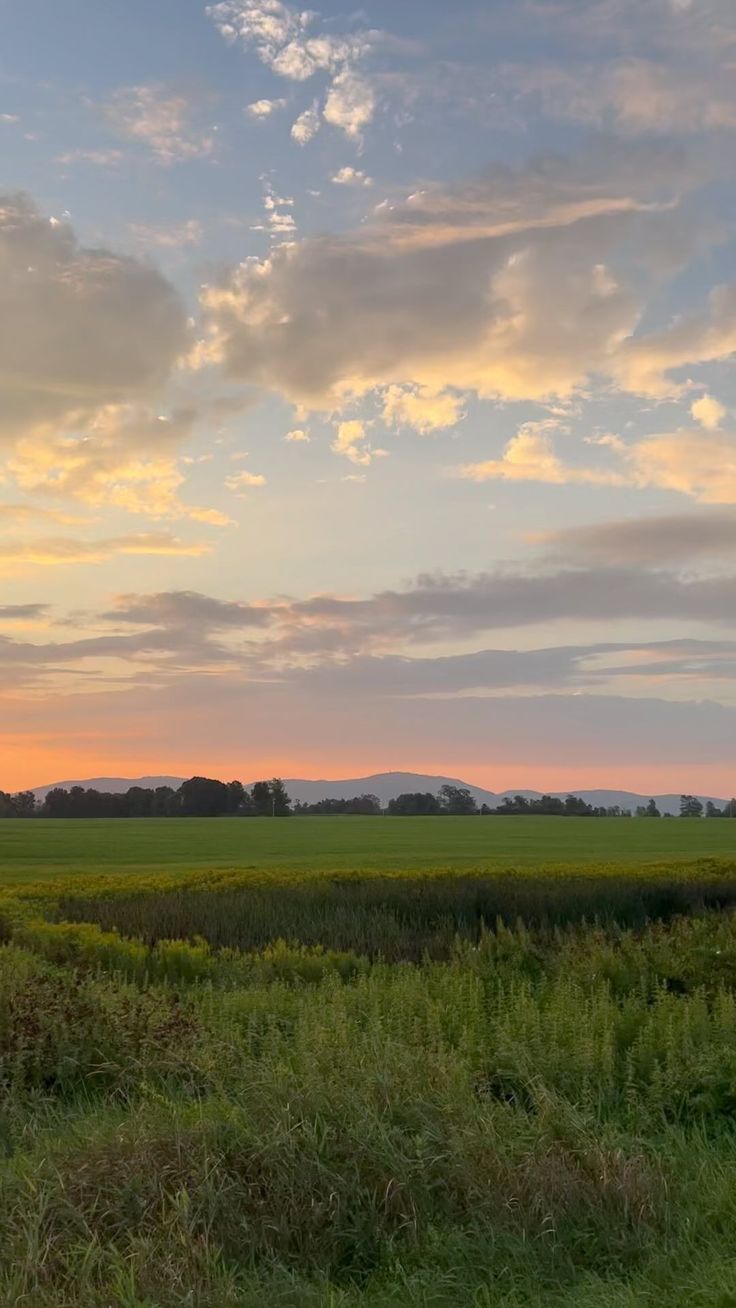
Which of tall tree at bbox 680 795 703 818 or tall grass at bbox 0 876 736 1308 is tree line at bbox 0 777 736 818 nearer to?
tall tree at bbox 680 795 703 818

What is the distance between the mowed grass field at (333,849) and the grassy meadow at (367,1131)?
60.6 feet

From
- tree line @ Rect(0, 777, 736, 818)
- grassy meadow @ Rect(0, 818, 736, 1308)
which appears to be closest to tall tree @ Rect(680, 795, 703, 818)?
tree line @ Rect(0, 777, 736, 818)

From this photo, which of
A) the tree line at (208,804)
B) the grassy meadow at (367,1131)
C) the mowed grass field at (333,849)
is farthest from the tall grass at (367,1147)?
the tree line at (208,804)

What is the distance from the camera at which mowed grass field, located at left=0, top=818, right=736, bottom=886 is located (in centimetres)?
3722

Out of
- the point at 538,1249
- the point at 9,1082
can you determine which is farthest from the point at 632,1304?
the point at 9,1082

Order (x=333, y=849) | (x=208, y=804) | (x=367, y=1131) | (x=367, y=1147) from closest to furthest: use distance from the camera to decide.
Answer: (x=367, y=1147) < (x=367, y=1131) < (x=333, y=849) < (x=208, y=804)

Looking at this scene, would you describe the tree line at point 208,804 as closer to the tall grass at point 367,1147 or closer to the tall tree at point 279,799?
the tall tree at point 279,799

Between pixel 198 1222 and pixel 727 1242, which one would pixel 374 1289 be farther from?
pixel 727 1242

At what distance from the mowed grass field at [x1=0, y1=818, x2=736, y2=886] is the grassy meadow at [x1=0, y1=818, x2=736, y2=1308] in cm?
1847

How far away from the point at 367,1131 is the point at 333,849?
43.5 metres

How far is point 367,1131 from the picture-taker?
231 inches

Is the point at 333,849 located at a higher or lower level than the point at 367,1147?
higher

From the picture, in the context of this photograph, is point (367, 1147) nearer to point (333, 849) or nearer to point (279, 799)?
point (333, 849)

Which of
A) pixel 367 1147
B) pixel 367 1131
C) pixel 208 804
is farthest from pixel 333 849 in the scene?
pixel 208 804
